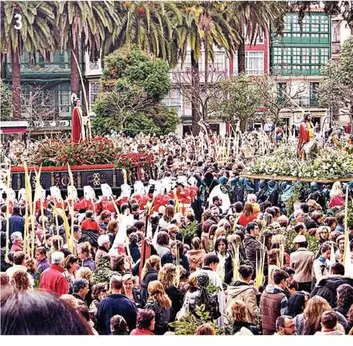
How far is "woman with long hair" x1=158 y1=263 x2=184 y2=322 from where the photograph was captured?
19.3ft

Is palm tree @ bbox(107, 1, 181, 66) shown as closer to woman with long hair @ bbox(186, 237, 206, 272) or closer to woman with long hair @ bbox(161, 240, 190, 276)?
woman with long hair @ bbox(161, 240, 190, 276)

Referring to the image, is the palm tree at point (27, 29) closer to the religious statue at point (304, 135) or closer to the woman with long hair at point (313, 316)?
the religious statue at point (304, 135)

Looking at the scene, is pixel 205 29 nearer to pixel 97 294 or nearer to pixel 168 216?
pixel 168 216

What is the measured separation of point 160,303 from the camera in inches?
222

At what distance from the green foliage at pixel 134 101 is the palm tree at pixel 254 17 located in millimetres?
4645

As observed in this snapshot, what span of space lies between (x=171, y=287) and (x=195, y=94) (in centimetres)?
1782

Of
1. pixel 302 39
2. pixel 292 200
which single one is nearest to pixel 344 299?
pixel 292 200

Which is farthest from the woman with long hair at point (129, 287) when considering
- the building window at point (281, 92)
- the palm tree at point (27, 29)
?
the building window at point (281, 92)

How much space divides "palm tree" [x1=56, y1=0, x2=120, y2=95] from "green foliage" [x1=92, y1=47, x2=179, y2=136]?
4346 millimetres

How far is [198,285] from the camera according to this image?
5887mm

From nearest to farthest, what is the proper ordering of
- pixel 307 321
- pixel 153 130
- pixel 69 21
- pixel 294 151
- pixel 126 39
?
pixel 307 321 → pixel 69 21 → pixel 294 151 → pixel 126 39 → pixel 153 130

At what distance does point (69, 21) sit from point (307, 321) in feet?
35.8
